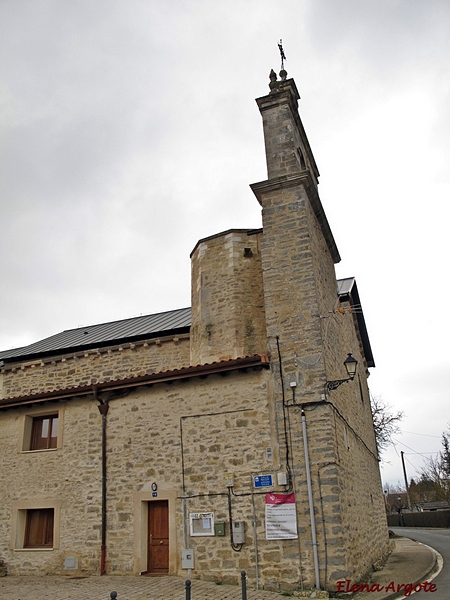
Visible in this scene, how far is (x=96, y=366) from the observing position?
1680 centimetres

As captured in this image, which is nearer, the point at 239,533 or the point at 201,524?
the point at 239,533

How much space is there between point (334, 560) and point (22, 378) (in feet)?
41.0

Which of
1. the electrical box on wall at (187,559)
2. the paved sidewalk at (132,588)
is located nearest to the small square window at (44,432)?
the paved sidewalk at (132,588)

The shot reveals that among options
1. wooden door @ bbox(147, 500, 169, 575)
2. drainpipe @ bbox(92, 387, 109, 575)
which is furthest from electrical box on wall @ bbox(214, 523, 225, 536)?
drainpipe @ bbox(92, 387, 109, 575)

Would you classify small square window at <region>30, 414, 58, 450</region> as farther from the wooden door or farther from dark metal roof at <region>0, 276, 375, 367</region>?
dark metal roof at <region>0, 276, 375, 367</region>

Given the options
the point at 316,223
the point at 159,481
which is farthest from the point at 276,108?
the point at 159,481

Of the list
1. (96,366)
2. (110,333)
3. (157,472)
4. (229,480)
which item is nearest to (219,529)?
(229,480)

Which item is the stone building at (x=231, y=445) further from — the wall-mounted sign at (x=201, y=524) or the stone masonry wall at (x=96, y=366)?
the stone masonry wall at (x=96, y=366)

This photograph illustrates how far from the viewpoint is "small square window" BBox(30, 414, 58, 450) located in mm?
12711

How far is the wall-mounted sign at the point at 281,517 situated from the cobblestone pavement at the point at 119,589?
3.26ft

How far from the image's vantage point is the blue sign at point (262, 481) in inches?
396

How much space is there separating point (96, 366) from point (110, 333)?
6.95 ft

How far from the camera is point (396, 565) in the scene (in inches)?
537

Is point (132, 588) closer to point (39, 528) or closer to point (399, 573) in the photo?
point (39, 528)
